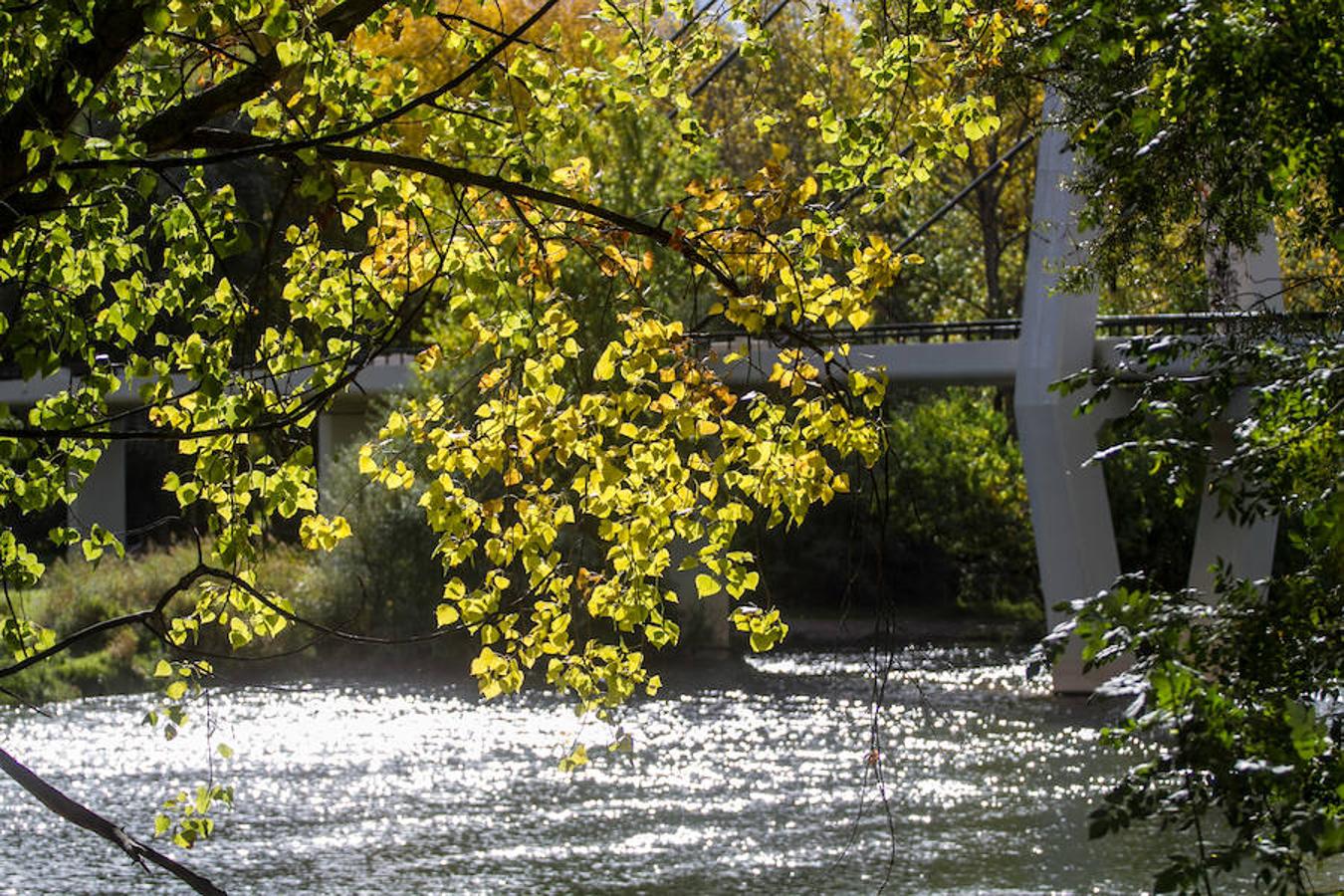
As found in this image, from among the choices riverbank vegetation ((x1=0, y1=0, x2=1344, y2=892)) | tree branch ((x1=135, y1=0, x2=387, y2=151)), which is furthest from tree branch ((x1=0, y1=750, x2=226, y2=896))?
tree branch ((x1=135, y1=0, x2=387, y2=151))

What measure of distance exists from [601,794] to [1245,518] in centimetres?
924

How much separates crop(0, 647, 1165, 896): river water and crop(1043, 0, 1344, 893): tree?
14.0 feet

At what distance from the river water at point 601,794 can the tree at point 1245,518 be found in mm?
4272

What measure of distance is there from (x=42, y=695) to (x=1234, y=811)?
18561 mm

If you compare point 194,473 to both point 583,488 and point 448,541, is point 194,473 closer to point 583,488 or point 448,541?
point 448,541

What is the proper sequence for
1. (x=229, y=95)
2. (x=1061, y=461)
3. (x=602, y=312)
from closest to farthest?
(x=229, y=95)
(x=602, y=312)
(x=1061, y=461)

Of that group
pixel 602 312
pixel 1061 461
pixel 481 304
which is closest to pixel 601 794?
pixel 1061 461

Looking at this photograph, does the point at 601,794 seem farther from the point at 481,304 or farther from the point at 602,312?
the point at 602,312

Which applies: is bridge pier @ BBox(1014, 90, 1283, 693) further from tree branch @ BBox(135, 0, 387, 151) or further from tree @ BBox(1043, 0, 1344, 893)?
tree branch @ BBox(135, 0, 387, 151)

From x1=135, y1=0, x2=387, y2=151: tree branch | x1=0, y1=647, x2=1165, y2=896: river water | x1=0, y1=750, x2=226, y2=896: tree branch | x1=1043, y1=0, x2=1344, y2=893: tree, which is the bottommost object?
x1=0, y1=647, x2=1165, y2=896: river water

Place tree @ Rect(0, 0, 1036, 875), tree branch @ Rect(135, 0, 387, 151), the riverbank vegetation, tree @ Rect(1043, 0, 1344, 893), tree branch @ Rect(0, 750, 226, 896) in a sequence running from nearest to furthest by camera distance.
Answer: tree @ Rect(1043, 0, 1344, 893)
the riverbank vegetation
tree branch @ Rect(0, 750, 226, 896)
tree branch @ Rect(135, 0, 387, 151)
tree @ Rect(0, 0, 1036, 875)

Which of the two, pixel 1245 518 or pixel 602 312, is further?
pixel 602 312

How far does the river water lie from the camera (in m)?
11.5

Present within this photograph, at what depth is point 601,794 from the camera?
14133mm
